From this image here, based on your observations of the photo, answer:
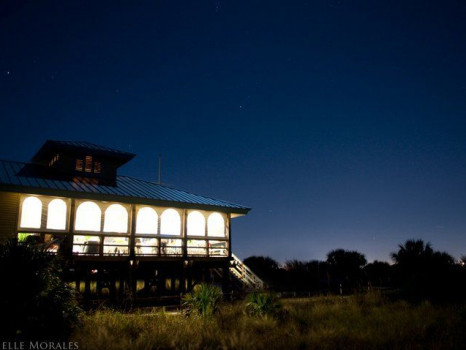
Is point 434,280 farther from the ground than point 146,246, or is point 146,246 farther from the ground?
point 146,246

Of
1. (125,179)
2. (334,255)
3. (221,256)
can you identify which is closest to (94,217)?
(125,179)

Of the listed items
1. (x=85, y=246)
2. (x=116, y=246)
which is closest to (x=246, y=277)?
(x=116, y=246)

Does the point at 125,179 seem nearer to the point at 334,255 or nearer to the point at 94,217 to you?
the point at 94,217

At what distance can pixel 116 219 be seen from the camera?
2088 centimetres

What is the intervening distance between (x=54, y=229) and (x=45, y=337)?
34.3 feet

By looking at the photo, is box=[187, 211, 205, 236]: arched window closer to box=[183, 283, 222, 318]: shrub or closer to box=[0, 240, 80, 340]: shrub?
box=[183, 283, 222, 318]: shrub

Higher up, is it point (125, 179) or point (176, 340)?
point (125, 179)

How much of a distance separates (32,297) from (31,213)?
33.1 ft

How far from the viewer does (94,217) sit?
66.3ft

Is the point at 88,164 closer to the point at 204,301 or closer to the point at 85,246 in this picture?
the point at 85,246

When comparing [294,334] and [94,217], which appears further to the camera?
[94,217]

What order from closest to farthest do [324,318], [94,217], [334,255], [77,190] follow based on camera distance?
[324,318], [77,190], [94,217], [334,255]

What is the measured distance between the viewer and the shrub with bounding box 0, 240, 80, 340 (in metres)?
9.05

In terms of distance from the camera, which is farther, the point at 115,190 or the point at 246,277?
the point at 246,277
